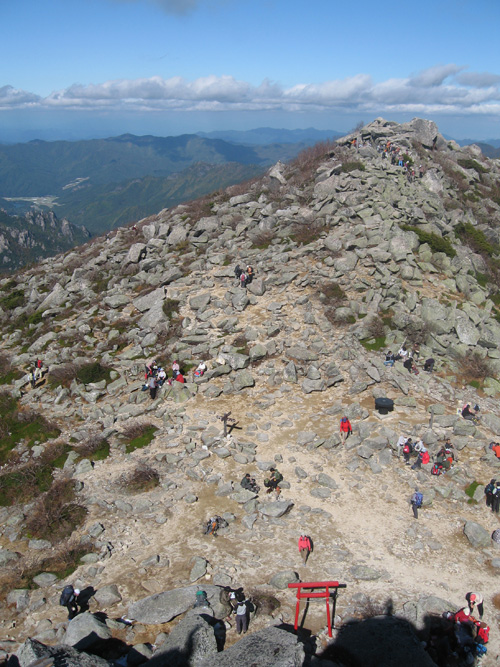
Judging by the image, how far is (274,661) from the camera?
10.1m

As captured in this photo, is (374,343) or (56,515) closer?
(56,515)

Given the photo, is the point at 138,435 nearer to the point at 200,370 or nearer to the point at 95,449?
the point at 95,449

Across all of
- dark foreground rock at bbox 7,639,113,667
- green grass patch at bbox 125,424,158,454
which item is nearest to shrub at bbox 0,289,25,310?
green grass patch at bbox 125,424,158,454

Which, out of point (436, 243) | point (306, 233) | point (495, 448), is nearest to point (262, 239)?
point (306, 233)

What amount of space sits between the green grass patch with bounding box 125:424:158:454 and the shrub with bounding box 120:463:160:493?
6.70ft

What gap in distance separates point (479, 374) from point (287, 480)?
43.9ft

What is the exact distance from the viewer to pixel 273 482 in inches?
691

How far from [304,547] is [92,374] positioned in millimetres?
17489

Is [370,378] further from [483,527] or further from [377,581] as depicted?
[377,581]

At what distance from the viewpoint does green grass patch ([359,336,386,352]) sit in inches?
985

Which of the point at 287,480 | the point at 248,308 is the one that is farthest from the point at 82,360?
the point at 287,480

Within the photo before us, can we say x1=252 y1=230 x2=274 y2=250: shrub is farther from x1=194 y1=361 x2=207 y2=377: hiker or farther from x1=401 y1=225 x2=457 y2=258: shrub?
x1=194 y1=361 x2=207 y2=377: hiker

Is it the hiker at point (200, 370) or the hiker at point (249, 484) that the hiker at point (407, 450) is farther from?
the hiker at point (200, 370)

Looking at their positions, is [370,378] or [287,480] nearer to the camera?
[287,480]
